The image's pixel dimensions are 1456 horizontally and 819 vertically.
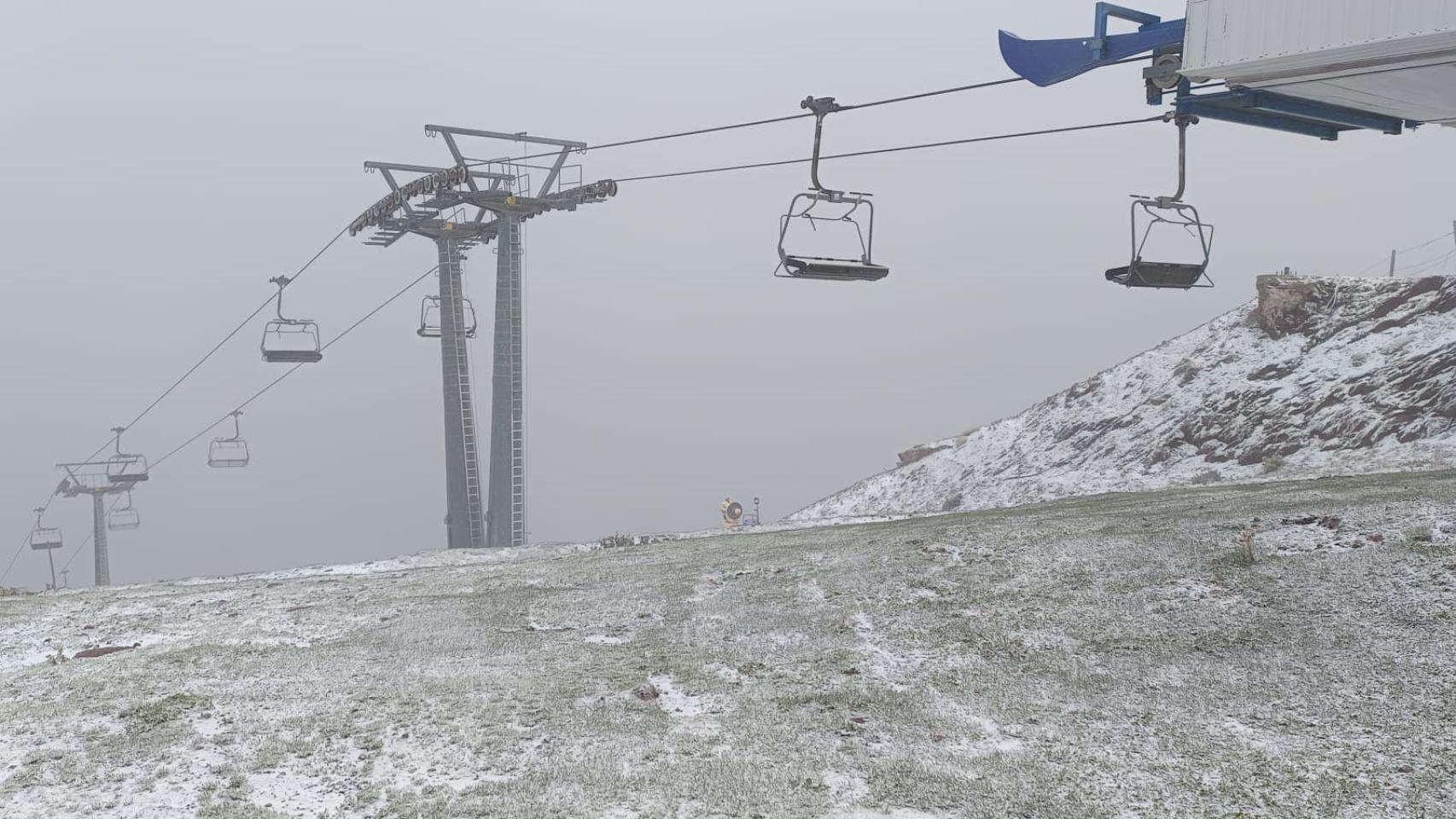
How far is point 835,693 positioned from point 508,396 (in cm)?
2608

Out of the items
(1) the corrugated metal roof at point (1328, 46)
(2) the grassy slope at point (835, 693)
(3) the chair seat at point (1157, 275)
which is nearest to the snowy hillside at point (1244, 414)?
(2) the grassy slope at point (835, 693)

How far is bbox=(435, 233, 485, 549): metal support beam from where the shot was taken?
36.8m

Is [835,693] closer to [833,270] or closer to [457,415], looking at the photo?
[833,270]

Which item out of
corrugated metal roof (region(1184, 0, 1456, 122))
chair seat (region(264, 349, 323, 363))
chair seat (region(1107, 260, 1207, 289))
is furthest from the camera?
chair seat (region(264, 349, 323, 363))

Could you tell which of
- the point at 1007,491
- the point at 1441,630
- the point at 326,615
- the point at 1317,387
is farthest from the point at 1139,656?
the point at 1317,387

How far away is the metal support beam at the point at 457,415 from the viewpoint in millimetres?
36812

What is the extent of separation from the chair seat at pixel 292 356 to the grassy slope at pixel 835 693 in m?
17.0

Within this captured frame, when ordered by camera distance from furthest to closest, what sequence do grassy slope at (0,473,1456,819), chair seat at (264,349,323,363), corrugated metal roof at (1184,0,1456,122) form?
chair seat at (264,349,323,363) → corrugated metal roof at (1184,0,1456,122) → grassy slope at (0,473,1456,819)

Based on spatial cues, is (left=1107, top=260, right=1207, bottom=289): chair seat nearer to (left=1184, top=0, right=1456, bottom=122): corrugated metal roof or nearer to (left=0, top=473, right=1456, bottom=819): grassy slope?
(left=1184, top=0, right=1456, bottom=122): corrugated metal roof

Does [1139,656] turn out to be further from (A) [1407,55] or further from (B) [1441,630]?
(A) [1407,55]

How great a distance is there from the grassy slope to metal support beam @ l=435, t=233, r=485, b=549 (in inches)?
799

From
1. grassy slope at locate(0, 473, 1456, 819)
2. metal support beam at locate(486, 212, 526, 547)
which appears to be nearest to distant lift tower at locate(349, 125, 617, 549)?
metal support beam at locate(486, 212, 526, 547)

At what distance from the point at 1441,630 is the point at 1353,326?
3300 cm

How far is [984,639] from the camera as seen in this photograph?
1234cm
